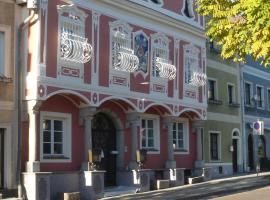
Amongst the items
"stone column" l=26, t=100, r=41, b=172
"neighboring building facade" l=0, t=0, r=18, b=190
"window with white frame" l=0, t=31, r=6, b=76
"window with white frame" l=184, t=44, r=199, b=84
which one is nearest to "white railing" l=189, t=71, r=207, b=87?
"window with white frame" l=184, t=44, r=199, b=84

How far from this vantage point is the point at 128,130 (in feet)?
74.9

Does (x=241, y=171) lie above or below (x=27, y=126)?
below

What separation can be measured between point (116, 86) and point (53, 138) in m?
3.36

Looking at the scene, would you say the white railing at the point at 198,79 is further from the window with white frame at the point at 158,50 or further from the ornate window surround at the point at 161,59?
the window with white frame at the point at 158,50

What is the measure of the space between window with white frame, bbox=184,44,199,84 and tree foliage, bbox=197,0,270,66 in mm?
14054

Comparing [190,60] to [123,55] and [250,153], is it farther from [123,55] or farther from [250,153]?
[250,153]

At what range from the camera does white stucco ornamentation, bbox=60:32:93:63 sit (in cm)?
1878

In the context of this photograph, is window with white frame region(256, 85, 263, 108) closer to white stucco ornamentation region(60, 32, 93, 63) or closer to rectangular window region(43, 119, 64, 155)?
white stucco ornamentation region(60, 32, 93, 63)

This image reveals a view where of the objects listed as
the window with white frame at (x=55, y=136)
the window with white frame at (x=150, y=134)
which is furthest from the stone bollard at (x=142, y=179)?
the window with white frame at (x=55, y=136)

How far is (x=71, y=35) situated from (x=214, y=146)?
45.7 ft

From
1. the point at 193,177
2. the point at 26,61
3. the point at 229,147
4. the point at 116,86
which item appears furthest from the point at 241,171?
the point at 26,61

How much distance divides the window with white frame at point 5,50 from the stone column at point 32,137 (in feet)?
4.19

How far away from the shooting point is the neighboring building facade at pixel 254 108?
3406cm

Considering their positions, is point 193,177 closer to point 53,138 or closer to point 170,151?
point 170,151
